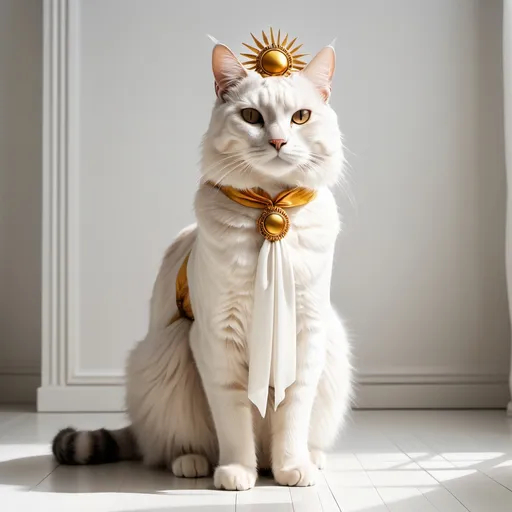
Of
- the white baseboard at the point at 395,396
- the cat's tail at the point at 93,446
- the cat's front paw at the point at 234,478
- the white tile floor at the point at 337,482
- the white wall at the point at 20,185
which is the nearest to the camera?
the white tile floor at the point at 337,482

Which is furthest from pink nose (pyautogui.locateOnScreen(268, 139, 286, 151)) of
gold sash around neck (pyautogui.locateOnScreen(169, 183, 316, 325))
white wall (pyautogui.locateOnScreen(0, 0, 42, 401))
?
white wall (pyautogui.locateOnScreen(0, 0, 42, 401))

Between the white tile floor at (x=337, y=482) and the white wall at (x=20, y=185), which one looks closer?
the white tile floor at (x=337, y=482)

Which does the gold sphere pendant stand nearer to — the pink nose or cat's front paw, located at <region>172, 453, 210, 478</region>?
the pink nose

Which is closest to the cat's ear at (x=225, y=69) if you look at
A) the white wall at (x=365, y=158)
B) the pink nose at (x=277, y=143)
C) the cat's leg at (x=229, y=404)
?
the pink nose at (x=277, y=143)

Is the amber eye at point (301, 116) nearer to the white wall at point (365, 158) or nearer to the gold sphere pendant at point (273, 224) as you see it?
the gold sphere pendant at point (273, 224)

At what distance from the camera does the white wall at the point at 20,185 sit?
339 centimetres

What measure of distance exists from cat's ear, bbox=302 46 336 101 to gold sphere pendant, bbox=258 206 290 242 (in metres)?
0.30

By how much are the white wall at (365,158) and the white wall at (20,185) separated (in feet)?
0.94

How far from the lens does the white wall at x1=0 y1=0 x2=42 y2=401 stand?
3.39m

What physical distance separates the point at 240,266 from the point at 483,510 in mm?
700

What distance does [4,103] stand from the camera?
339 cm

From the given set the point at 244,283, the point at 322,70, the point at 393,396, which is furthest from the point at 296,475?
the point at 393,396

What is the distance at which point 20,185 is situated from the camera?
3.41m

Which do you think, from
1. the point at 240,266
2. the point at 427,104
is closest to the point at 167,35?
the point at 427,104
